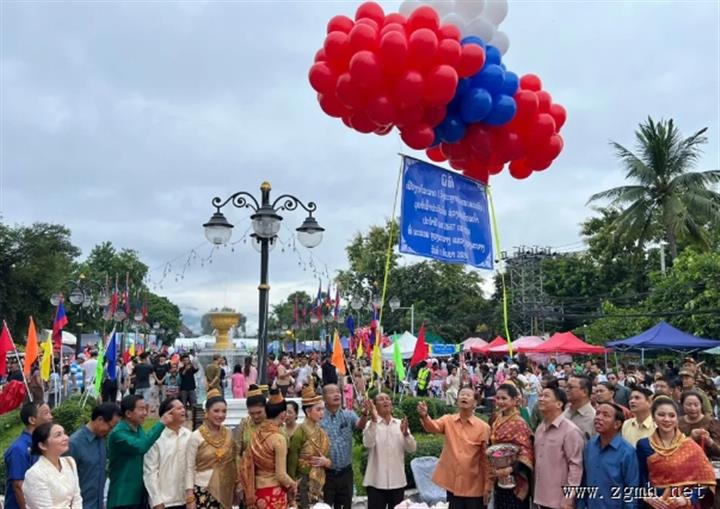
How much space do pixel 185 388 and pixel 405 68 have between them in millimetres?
11264

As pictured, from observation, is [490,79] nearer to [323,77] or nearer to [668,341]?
[323,77]

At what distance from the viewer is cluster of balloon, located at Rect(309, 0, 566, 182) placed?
5.47 metres

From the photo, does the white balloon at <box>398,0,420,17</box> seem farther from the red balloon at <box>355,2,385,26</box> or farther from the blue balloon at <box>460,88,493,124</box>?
the blue balloon at <box>460,88,493,124</box>

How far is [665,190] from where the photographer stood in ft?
86.8

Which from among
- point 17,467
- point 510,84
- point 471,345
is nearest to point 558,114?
point 510,84

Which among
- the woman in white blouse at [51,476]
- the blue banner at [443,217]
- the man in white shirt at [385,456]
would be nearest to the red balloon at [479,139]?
the blue banner at [443,217]

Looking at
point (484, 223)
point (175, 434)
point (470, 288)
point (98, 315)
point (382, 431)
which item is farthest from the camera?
point (470, 288)

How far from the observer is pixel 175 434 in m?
5.16

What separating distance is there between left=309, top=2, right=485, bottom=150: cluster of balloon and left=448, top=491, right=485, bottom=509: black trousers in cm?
326

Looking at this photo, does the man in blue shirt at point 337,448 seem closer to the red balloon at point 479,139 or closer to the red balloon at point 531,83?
the red balloon at point 479,139

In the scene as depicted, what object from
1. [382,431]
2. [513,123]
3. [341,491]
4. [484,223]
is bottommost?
[341,491]

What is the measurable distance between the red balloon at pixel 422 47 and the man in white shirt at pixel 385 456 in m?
3.03

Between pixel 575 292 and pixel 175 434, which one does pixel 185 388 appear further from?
pixel 575 292

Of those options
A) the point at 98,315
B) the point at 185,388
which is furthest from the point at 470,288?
the point at 185,388
